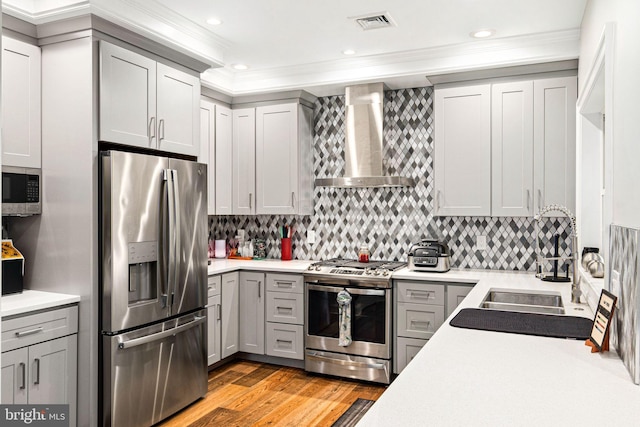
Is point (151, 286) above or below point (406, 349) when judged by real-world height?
above

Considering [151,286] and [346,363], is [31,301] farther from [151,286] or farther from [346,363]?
[346,363]

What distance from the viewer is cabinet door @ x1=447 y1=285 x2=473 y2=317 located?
12.2 ft

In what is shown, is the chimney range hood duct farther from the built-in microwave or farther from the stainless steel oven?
the built-in microwave

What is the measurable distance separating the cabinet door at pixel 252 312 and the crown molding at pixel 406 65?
174cm

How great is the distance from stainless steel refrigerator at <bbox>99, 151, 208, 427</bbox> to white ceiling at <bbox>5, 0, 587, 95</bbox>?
101 centimetres

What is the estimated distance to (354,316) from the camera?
159 inches

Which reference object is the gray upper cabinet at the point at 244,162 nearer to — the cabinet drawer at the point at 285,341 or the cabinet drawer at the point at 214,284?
the cabinet drawer at the point at 214,284

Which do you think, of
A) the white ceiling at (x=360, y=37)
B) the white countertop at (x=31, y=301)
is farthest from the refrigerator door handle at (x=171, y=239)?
the white ceiling at (x=360, y=37)

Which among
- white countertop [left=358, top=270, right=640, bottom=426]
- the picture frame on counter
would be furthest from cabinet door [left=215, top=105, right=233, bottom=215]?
the picture frame on counter

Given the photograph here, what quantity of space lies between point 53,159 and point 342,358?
2552 mm

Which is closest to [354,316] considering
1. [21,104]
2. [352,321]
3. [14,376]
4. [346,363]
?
[352,321]

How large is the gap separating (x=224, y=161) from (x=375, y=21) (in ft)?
6.60

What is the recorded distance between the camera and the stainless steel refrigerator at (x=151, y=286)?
284cm

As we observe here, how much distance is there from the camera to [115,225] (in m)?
2.84
